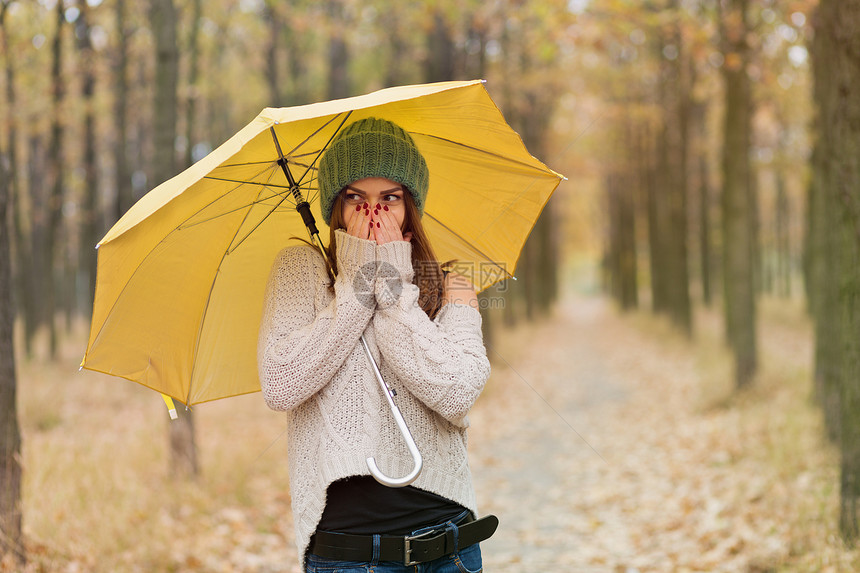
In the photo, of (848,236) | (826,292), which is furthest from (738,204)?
(848,236)

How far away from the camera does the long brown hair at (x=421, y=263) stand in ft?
7.29

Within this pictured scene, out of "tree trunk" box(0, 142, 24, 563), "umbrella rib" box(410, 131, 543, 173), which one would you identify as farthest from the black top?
"tree trunk" box(0, 142, 24, 563)

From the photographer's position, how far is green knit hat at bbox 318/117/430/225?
211 cm

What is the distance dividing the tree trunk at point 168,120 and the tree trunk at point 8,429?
2.15 m

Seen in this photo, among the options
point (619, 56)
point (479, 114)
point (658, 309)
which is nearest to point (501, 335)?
point (658, 309)

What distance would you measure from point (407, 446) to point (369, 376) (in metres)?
0.23

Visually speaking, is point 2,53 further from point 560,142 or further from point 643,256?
point 643,256

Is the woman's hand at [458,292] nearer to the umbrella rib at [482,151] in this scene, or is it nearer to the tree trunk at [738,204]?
the umbrella rib at [482,151]

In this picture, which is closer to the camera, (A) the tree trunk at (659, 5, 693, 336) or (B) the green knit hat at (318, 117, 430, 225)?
(B) the green knit hat at (318, 117, 430, 225)

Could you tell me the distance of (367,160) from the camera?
2.11 meters

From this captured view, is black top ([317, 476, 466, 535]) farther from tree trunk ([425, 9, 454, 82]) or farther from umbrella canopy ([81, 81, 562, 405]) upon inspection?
tree trunk ([425, 9, 454, 82])

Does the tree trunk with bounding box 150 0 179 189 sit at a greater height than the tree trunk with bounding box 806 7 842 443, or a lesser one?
greater

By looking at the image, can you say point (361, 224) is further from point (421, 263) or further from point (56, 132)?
point (56, 132)

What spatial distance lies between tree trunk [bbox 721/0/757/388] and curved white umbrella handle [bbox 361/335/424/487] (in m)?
8.99
